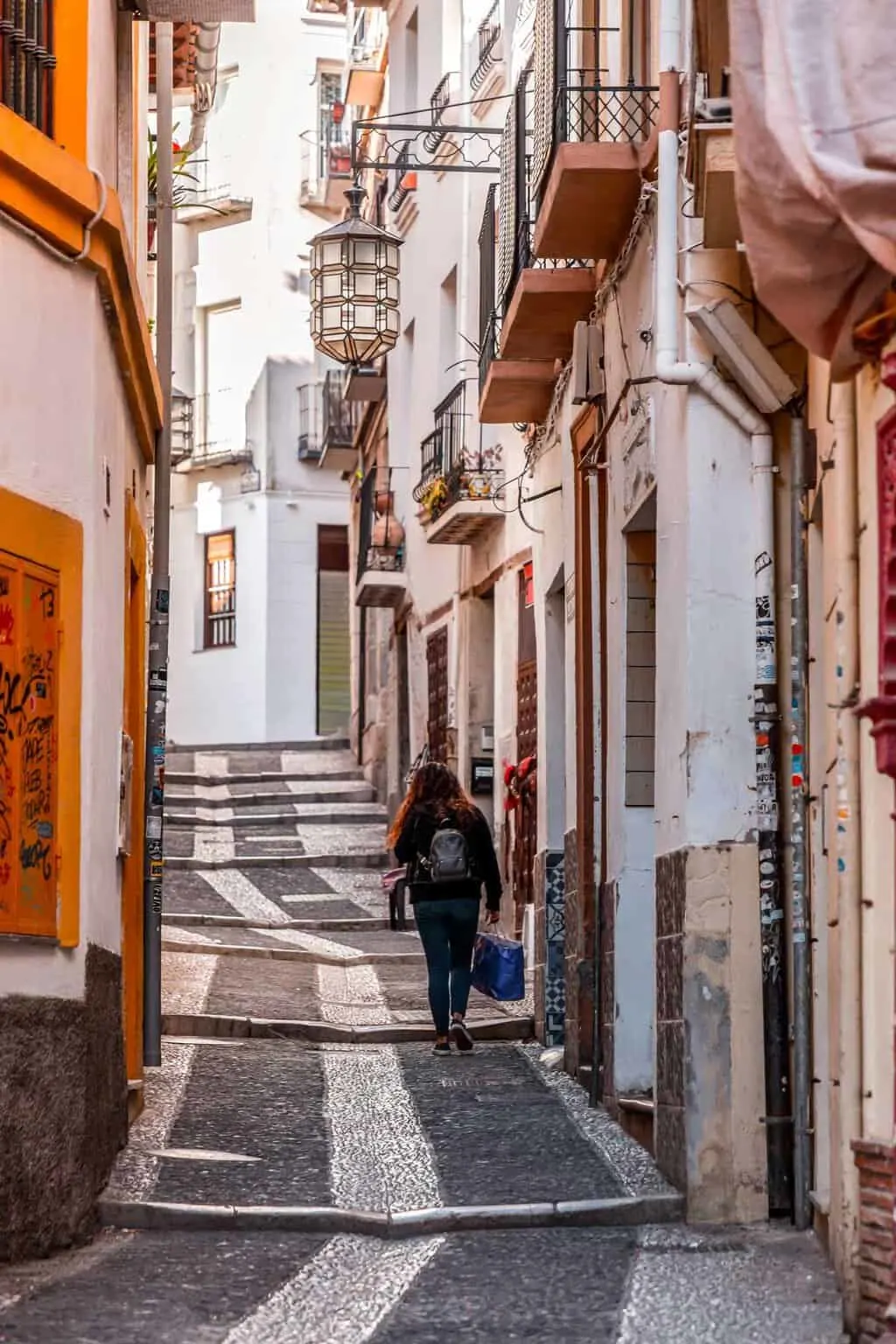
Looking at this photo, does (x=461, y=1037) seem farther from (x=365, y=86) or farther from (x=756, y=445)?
→ (x=365, y=86)

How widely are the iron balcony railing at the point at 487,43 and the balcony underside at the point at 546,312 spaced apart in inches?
238

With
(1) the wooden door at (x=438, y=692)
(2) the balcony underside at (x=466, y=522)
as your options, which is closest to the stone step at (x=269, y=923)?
(1) the wooden door at (x=438, y=692)

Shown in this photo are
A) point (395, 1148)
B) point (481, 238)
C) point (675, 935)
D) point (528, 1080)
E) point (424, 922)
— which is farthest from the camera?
point (481, 238)

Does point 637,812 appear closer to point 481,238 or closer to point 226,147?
point 481,238

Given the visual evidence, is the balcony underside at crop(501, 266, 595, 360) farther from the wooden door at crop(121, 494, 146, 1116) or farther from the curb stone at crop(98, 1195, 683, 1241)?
the curb stone at crop(98, 1195, 683, 1241)

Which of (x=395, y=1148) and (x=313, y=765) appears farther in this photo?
(x=313, y=765)

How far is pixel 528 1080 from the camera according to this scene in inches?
456

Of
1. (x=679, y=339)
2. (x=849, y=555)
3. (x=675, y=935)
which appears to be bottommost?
(x=675, y=935)

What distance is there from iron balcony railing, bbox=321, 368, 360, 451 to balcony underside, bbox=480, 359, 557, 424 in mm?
15061

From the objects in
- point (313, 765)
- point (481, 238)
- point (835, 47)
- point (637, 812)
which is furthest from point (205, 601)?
point (835, 47)

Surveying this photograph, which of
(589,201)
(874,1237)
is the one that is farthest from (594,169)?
(874,1237)

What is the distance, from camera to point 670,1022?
8.46 m

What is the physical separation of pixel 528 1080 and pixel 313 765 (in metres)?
18.1

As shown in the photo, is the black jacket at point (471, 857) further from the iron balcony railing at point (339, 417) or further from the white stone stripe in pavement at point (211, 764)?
the iron balcony railing at point (339, 417)
